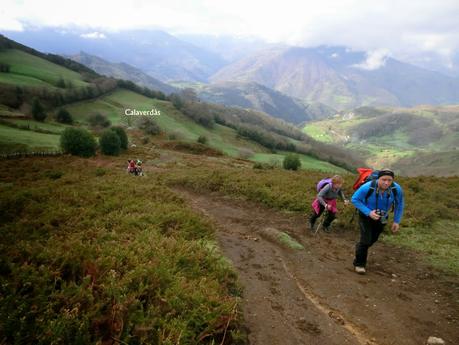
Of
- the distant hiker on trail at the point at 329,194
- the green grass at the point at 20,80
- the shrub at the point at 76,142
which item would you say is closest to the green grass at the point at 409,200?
the distant hiker on trail at the point at 329,194

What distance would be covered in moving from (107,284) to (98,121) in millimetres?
84351

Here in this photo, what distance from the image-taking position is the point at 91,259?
5.83m

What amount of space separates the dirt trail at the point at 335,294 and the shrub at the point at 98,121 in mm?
76880

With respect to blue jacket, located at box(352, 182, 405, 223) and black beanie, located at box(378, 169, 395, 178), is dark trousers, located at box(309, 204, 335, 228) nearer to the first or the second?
blue jacket, located at box(352, 182, 405, 223)

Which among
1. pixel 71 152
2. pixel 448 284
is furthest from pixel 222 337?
pixel 71 152

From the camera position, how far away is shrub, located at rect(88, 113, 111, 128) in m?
80.6

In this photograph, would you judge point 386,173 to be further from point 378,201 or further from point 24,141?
point 24,141

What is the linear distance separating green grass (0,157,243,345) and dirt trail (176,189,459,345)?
0.86 metres

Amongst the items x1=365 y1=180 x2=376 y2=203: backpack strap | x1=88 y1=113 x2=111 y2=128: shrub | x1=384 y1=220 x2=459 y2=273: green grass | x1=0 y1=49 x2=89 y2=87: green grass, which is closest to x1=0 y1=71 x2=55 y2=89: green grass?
x1=0 y1=49 x2=89 y2=87: green grass

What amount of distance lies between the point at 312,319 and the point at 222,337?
6.87ft

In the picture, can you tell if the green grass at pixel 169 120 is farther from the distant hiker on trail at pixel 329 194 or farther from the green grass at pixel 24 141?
the distant hiker on trail at pixel 329 194

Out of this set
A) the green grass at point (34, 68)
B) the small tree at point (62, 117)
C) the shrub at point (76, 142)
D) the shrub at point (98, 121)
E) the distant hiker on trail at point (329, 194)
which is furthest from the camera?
the green grass at point (34, 68)

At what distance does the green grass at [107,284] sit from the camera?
14.2 ft

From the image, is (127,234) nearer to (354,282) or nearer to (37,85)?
(354,282)
